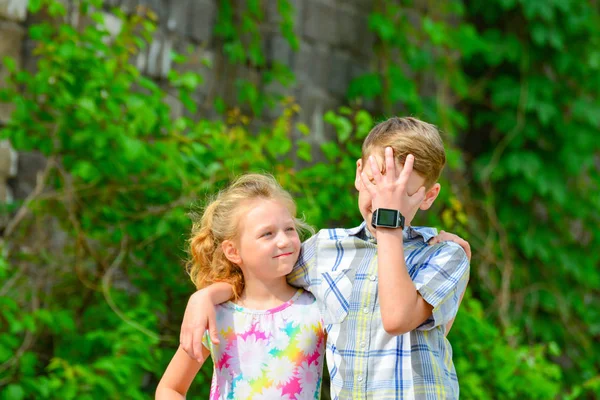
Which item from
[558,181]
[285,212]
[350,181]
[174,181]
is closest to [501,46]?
[558,181]

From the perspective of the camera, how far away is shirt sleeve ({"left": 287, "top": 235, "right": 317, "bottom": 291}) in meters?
1.89

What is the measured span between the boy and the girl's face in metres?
0.10

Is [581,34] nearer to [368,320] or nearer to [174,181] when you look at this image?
[174,181]

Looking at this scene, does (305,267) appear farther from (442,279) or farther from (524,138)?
(524,138)

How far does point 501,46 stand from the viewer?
5.39m

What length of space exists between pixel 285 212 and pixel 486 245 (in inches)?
134

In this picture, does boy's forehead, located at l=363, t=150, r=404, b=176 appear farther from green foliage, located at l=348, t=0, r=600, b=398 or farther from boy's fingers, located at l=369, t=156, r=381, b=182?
green foliage, located at l=348, t=0, r=600, b=398

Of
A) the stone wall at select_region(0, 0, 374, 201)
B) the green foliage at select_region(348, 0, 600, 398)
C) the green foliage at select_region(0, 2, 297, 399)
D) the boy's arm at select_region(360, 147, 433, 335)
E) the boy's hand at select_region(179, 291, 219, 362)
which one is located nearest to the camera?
the boy's arm at select_region(360, 147, 433, 335)

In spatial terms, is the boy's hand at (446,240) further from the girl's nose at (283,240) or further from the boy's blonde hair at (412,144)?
the girl's nose at (283,240)

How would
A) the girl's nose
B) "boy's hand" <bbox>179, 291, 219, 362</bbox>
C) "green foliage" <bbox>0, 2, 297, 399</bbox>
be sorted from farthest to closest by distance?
"green foliage" <bbox>0, 2, 297, 399</bbox> < the girl's nose < "boy's hand" <bbox>179, 291, 219, 362</bbox>

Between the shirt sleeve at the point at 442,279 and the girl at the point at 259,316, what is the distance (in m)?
0.29

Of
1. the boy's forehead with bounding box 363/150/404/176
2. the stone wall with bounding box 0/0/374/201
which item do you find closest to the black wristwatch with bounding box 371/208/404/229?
the boy's forehead with bounding box 363/150/404/176

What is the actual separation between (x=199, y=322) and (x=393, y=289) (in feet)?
1.34

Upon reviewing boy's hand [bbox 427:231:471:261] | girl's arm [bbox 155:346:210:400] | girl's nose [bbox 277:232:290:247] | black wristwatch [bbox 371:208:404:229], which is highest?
black wristwatch [bbox 371:208:404:229]
